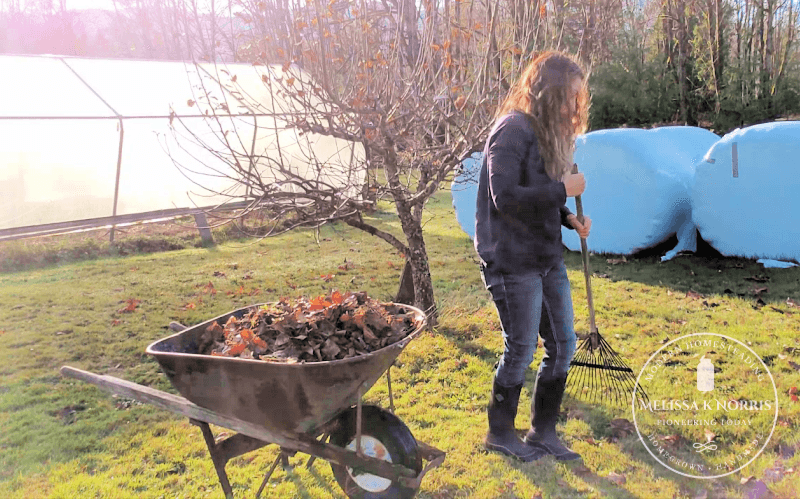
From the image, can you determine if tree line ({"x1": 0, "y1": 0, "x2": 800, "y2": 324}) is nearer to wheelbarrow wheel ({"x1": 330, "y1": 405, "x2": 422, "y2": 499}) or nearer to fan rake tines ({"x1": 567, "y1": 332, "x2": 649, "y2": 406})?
fan rake tines ({"x1": 567, "y1": 332, "x2": 649, "y2": 406})

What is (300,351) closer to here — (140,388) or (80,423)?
(140,388)

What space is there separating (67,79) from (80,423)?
6.68m

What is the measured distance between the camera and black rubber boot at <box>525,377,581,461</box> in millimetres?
3025

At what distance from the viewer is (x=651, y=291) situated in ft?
19.4

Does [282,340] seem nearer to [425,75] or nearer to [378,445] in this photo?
[378,445]

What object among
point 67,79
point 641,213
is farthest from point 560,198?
point 67,79

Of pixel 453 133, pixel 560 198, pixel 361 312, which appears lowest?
pixel 361 312

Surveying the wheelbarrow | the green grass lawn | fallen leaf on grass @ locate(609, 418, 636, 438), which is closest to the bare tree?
the green grass lawn

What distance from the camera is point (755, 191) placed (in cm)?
589

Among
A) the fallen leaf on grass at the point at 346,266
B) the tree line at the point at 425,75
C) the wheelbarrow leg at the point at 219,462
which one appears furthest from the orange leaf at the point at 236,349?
the fallen leaf on grass at the point at 346,266

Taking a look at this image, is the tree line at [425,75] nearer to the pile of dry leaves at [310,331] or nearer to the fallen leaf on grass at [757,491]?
the pile of dry leaves at [310,331]

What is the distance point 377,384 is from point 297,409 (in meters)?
1.83

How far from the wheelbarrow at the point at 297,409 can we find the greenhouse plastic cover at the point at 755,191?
4757 mm

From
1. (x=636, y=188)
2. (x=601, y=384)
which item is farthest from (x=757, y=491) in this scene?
(x=636, y=188)
